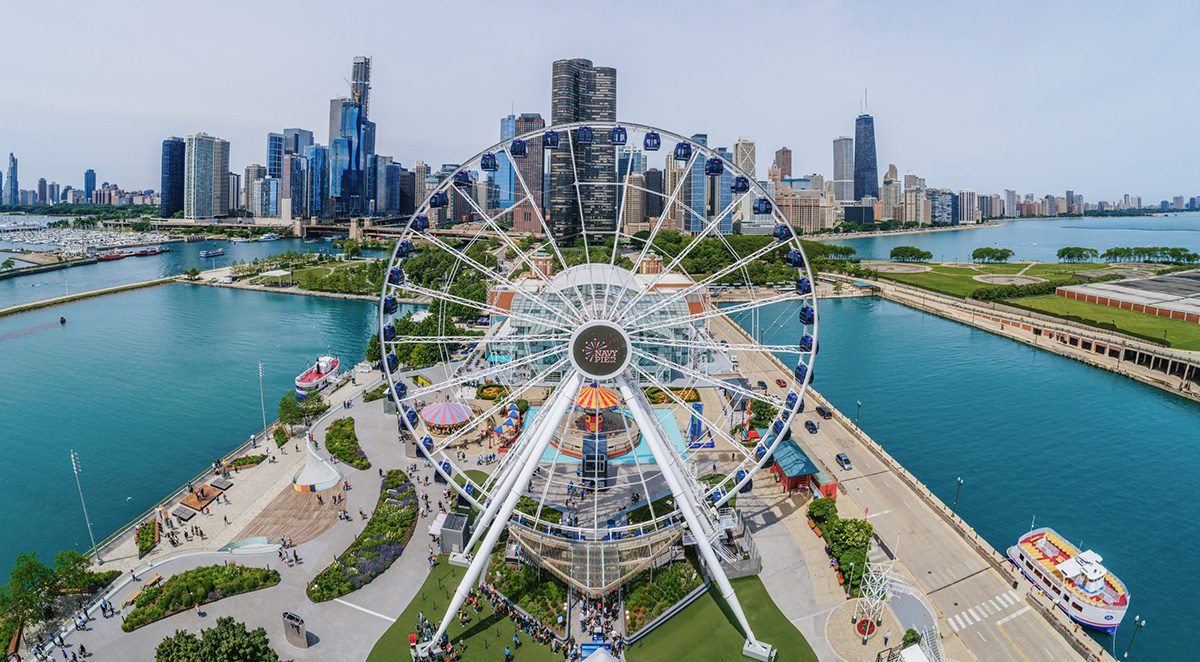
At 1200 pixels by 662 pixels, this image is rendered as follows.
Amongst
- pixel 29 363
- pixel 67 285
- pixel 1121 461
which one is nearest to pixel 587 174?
pixel 67 285

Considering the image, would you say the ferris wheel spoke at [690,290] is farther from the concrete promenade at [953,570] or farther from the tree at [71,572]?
the tree at [71,572]

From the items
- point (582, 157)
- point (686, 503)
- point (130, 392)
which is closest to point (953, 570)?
point (686, 503)

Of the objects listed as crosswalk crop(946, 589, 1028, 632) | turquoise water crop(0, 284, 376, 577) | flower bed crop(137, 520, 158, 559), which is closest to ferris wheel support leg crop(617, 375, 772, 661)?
crosswalk crop(946, 589, 1028, 632)

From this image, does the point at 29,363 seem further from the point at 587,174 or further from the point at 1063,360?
the point at 587,174

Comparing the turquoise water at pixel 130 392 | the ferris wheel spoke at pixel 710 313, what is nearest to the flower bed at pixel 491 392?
the turquoise water at pixel 130 392

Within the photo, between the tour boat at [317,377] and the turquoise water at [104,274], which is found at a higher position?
the turquoise water at [104,274]

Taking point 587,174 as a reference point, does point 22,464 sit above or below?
below

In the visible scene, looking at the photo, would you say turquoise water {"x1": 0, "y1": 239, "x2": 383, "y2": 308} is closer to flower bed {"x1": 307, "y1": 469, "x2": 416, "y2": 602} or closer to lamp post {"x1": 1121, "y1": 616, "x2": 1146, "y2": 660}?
flower bed {"x1": 307, "y1": 469, "x2": 416, "y2": 602}
